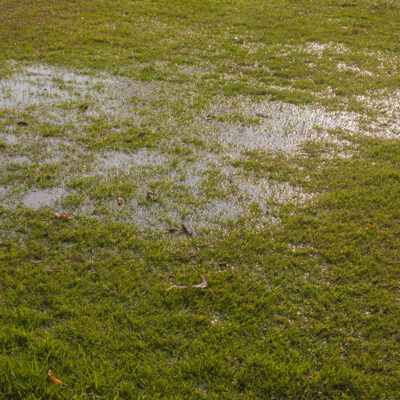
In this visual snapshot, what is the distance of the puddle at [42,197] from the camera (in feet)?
13.2

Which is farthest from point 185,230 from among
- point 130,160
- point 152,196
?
point 130,160

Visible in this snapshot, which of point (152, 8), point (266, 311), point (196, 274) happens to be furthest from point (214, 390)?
point (152, 8)

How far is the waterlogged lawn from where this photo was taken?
2646 millimetres

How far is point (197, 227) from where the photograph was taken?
386 centimetres

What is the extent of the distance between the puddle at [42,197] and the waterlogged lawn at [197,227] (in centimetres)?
2

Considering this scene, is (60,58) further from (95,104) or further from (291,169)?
(291,169)

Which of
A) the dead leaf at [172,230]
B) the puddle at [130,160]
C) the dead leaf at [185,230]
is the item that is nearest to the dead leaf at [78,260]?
the dead leaf at [172,230]

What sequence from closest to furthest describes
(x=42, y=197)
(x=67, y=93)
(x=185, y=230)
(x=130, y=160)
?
(x=185, y=230) → (x=42, y=197) → (x=130, y=160) → (x=67, y=93)

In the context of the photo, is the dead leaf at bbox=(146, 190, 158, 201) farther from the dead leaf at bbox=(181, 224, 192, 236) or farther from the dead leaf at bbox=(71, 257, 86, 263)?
the dead leaf at bbox=(71, 257, 86, 263)

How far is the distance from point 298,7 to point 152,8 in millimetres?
4406

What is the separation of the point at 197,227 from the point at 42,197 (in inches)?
63.8

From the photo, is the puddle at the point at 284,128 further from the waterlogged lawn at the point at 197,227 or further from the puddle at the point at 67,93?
the puddle at the point at 67,93

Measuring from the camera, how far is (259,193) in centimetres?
437

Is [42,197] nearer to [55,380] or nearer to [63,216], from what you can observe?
[63,216]
